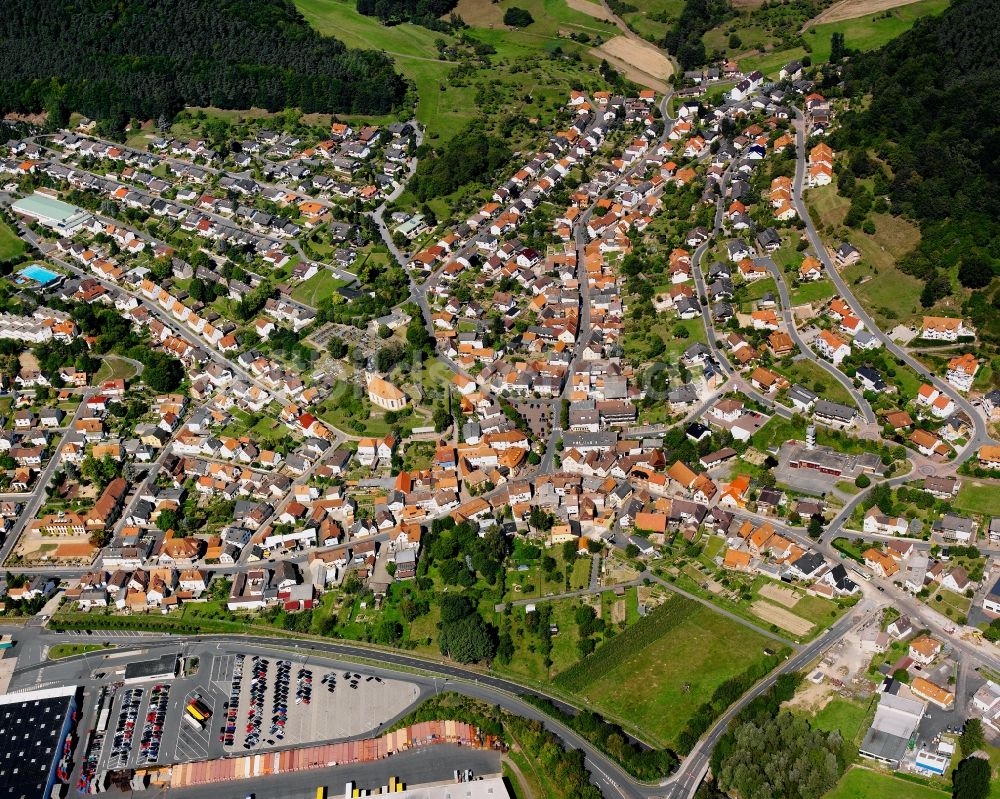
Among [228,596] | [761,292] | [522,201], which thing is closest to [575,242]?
[522,201]

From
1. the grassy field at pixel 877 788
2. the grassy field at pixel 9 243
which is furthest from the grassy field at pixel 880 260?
the grassy field at pixel 9 243

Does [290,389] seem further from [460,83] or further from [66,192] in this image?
[460,83]

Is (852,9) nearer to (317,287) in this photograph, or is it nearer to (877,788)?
(317,287)

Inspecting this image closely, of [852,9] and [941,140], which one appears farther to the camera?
[852,9]

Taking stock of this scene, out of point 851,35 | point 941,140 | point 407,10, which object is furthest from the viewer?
point 407,10

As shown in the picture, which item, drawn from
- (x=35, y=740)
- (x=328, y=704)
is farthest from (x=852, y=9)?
(x=35, y=740)
